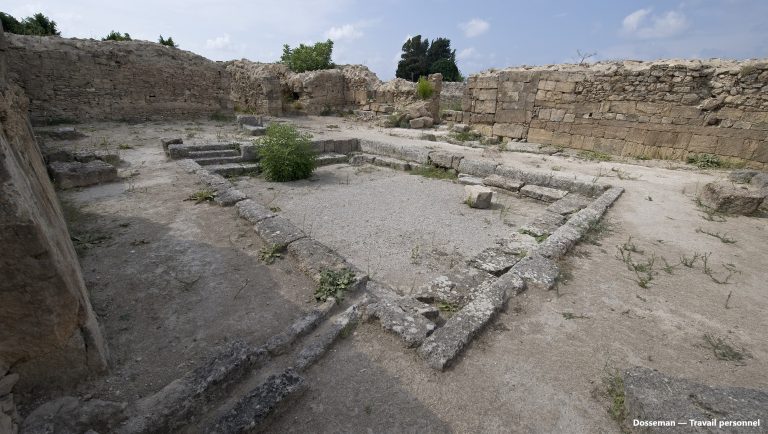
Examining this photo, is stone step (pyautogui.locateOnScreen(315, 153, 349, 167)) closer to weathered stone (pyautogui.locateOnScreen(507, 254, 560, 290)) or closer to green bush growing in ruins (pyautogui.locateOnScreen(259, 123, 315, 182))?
green bush growing in ruins (pyautogui.locateOnScreen(259, 123, 315, 182))

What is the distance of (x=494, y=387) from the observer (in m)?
2.61

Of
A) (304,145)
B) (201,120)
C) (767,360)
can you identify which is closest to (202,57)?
(201,120)

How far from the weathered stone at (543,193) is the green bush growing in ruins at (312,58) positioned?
18553mm

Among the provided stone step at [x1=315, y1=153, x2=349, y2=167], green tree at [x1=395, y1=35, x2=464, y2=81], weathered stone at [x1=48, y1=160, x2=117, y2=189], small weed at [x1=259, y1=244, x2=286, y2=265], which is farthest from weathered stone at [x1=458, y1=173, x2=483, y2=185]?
green tree at [x1=395, y1=35, x2=464, y2=81]

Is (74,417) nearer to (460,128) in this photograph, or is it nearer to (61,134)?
(61,134)

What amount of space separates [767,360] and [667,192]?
5463mm

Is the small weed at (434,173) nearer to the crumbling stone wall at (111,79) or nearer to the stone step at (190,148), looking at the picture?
the stone step at (190,148)

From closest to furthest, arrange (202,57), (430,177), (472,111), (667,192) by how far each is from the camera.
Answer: (667,192) → (430,177) → (472,111) → (202,57)

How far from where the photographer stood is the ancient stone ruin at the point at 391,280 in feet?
7.33

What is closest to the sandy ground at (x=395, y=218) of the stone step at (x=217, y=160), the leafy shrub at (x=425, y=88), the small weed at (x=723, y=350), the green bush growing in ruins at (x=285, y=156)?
the green bush growing in ruins at (x=285, y=156)

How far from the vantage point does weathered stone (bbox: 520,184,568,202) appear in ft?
24.7

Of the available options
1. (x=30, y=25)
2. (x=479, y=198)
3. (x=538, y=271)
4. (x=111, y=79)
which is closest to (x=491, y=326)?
(x=538, y=271)

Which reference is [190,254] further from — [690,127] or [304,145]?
[690,127]

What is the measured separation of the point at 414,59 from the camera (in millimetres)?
45750
